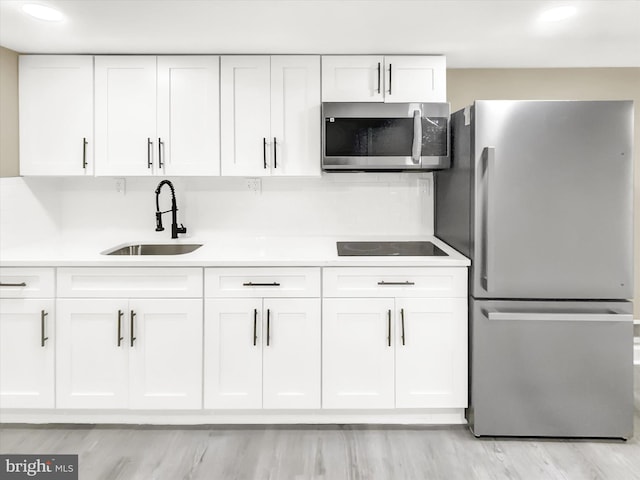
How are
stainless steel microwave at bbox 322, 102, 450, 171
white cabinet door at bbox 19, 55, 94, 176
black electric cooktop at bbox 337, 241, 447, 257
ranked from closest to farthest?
black electric cooktop at bbox 337, 241, 447, 257 < stainless steel microwave at bbox 322, 102, 450, 171 < white cabinet door at bbox 19, 55, 94, 176

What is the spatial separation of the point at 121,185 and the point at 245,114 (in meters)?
1.01

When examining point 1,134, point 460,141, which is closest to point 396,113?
point 460,141

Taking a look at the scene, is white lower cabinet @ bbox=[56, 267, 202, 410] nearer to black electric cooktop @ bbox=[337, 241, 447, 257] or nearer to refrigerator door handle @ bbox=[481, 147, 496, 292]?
black electric cooktop @ bbox=[337, 241, 447, 257]

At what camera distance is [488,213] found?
233 centimetres

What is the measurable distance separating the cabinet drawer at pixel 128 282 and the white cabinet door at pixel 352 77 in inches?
52.1

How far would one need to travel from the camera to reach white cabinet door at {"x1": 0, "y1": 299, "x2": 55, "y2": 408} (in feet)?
8.13

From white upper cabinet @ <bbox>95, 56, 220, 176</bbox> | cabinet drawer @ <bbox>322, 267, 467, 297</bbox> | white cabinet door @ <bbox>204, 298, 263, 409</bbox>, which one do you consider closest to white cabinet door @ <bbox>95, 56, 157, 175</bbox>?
white upper cabinet @ <bbox>95, 56, 220, 176</bbox>

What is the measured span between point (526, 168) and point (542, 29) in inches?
30.1

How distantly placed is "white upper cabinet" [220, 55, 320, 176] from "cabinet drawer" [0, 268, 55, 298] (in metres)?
1.13

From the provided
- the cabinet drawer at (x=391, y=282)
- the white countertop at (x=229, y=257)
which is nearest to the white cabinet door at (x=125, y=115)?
the white countertop at (x=229, y=257)

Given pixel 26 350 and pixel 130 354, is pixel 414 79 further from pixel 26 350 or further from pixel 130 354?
pixel 26 350

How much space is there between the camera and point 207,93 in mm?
2863

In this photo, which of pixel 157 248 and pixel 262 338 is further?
pixel 157 248

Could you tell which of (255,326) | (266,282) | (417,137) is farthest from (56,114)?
(417,137)
